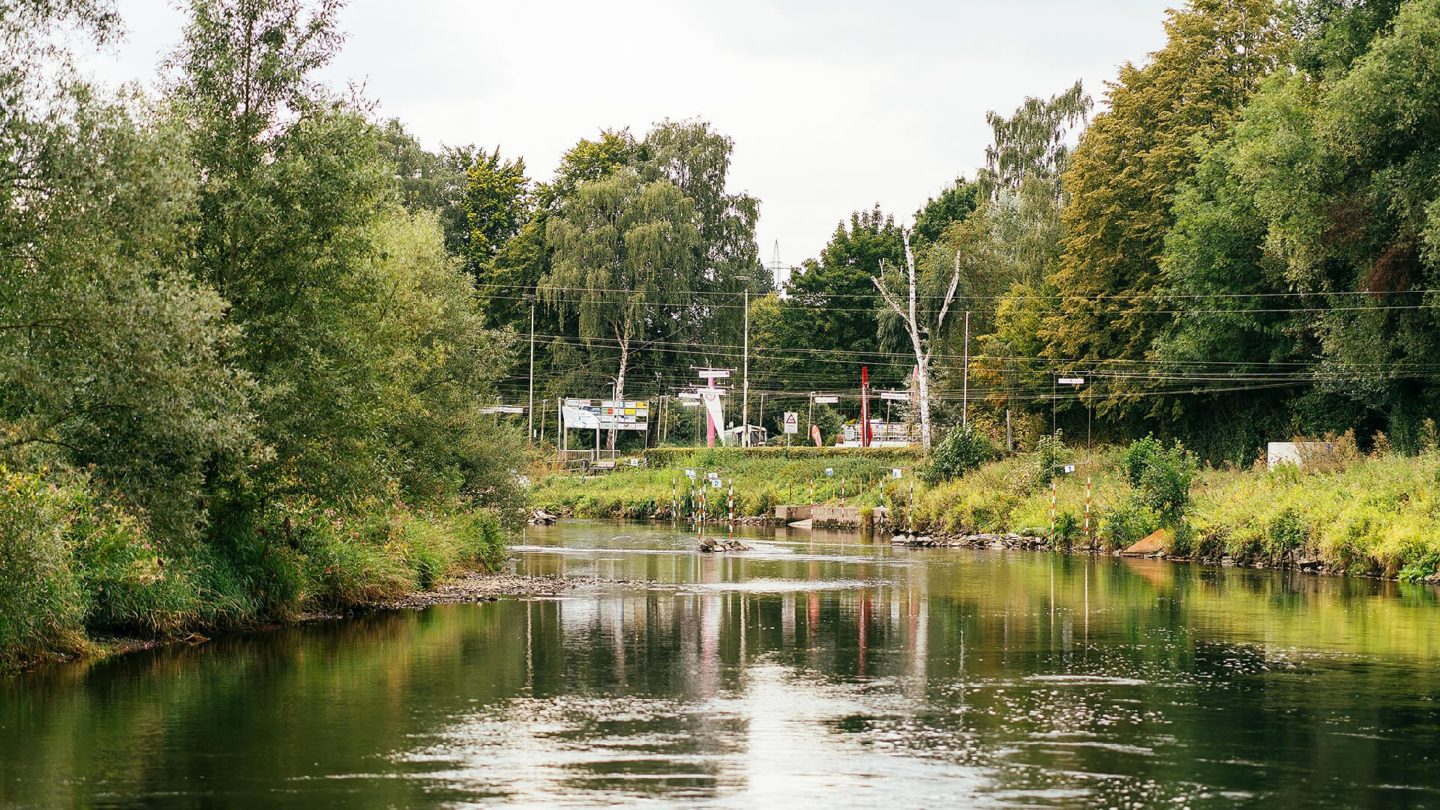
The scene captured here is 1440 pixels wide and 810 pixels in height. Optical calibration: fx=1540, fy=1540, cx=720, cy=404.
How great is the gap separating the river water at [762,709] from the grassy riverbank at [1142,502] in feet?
32.5

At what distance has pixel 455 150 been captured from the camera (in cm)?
10162

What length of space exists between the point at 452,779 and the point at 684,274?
73.6m

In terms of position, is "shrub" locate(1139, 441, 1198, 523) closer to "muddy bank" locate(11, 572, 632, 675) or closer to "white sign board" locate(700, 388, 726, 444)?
"muddy bank" locate(11, 572, 632, 675)

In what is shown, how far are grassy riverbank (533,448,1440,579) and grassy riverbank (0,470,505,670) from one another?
24.0 metres

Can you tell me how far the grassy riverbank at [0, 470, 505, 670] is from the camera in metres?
18.1

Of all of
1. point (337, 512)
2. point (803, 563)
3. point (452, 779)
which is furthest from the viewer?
point (803, 563)

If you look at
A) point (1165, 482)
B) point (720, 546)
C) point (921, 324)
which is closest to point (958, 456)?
point (1165, 482)

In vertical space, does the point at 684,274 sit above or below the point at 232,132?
above

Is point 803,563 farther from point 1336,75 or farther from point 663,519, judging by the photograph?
point 663,519

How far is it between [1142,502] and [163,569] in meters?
36.7

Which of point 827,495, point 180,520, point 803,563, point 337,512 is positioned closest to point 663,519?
point 827,495

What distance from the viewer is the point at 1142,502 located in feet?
169

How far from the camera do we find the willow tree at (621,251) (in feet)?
Result: 273

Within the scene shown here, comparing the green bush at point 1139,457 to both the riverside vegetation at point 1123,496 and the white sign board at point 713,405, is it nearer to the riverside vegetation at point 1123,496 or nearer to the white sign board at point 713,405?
the riverside vegetation at point 1123,496
